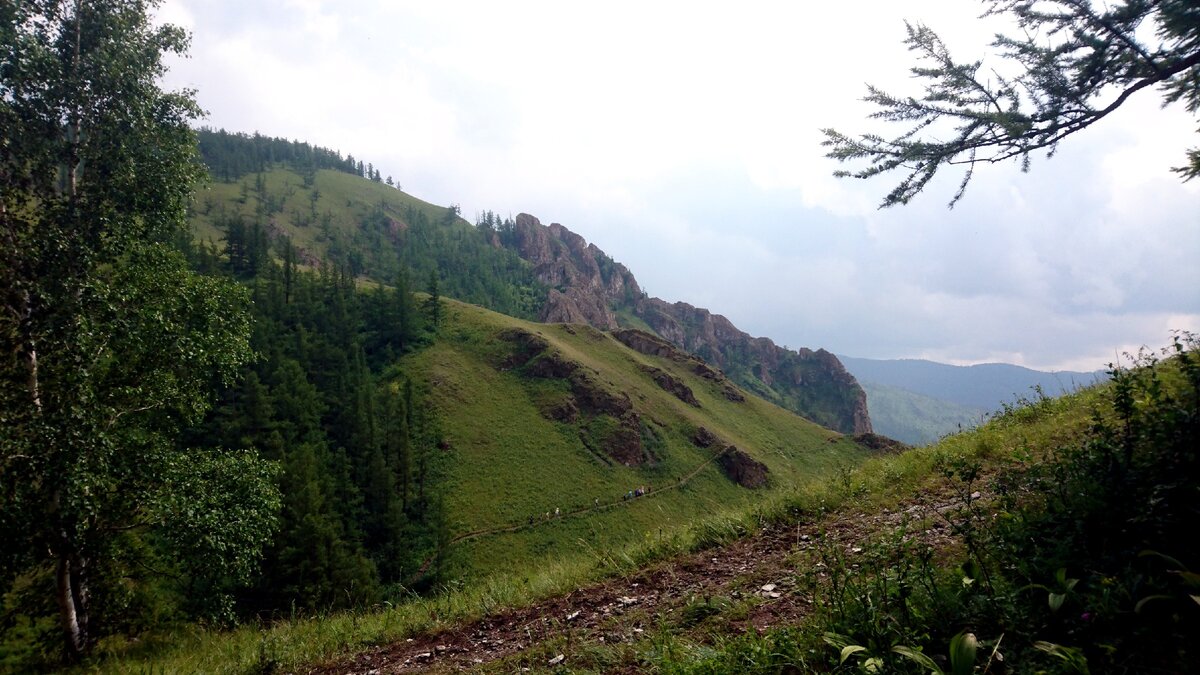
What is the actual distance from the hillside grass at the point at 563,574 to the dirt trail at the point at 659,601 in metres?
0.36

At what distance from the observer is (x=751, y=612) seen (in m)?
5.09

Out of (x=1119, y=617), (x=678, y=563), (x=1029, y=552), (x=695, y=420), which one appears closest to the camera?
(x=1119, y=617)

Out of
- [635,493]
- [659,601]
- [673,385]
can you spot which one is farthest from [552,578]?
[673,385]

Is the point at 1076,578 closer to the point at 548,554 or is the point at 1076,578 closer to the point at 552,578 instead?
the point at 552,578

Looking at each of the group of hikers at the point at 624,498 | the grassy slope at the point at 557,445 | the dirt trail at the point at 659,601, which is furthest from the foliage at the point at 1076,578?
the group of hikers at the point at 624,498

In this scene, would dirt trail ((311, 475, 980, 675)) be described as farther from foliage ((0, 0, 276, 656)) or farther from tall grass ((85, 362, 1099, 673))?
foliage ((0, 0, 276, 656))

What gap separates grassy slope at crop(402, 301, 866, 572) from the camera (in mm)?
61312

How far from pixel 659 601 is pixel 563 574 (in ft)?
7.31

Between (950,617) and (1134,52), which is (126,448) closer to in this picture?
(950,617)

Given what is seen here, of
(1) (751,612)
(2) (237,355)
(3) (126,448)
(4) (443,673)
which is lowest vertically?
(4) (443,673)

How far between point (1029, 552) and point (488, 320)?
111 metres

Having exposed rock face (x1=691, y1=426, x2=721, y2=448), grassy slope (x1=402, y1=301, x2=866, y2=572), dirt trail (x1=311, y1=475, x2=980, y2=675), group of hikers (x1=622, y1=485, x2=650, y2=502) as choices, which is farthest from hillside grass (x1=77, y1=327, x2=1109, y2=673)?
exposed rock face (x1=691, y1=426, x2=721, y2=448)

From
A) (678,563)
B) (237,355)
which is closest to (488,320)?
(237,355)

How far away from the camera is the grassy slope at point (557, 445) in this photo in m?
61.3
